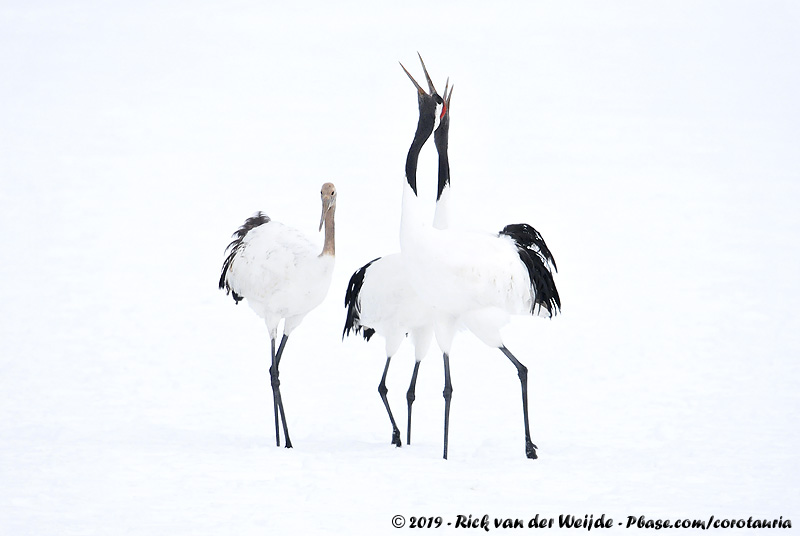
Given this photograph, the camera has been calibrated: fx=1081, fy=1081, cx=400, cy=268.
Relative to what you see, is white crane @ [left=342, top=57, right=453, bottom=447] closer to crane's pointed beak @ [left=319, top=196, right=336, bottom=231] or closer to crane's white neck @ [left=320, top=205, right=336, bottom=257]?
crane's white neck @ [left=320, top=205, right=336, bottom=257]

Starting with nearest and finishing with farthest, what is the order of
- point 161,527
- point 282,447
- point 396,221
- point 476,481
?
point 161,527 → point 476,481 → point 282,447 → point 396,221

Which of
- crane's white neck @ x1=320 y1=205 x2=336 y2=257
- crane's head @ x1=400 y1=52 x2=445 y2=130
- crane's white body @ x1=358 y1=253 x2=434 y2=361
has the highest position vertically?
crane's head @ x1=400 y1=52 x2=445 y2=130

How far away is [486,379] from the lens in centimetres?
1108

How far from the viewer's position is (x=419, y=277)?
686 cm

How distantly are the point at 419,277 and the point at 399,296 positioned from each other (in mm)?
622

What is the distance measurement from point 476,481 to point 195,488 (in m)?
1.61

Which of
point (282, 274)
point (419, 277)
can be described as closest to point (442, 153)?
point (419, 277)

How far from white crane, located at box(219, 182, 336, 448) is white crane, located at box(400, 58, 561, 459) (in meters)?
0.82

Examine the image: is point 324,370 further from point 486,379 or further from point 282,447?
point 282,447

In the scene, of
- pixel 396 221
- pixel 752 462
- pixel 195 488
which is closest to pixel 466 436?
pixel 752 462

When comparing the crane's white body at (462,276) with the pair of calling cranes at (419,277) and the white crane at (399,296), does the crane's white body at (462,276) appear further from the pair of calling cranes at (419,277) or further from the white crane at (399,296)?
the white crane at (399,296)

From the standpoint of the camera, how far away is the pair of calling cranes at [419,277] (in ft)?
22.4

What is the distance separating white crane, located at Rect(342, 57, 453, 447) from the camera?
740cm

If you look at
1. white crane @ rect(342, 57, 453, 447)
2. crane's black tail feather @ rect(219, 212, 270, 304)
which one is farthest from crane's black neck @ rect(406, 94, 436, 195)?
crane's black tail feather @ rect(219, 212, 270, 304)
